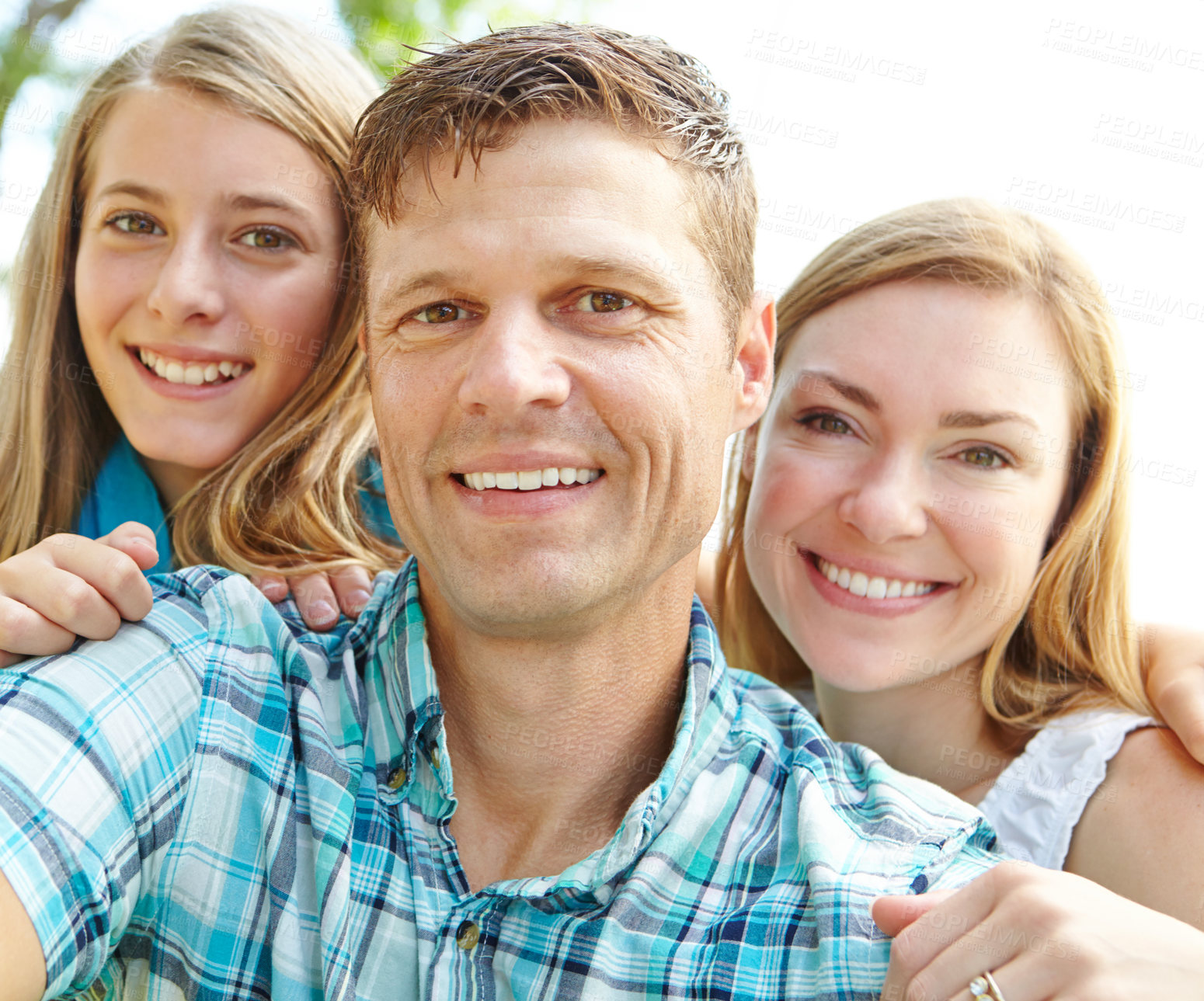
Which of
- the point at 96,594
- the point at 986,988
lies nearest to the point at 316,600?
the point at 96,594

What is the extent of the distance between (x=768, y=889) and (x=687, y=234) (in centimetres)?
115

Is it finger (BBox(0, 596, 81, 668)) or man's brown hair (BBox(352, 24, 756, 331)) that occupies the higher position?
man's brown hair (BBox(352, 24, 756, 331))

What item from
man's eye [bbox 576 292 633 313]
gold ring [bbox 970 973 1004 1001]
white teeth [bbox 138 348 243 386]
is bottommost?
gold ring [bbox 970 973 1004 1001]

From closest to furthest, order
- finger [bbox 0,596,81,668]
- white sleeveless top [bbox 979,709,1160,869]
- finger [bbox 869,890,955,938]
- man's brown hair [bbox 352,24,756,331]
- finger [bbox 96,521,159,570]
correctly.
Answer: finger [bbox 869,890,955,938] → finger [bbox 0,596,81,668] → man's brown hair [bbox 352,24,756,331] → finger [bbox 96,521,159,570] → white sleeveless top [bbox 979,709,1160,869]

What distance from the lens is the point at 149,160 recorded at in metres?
2.72

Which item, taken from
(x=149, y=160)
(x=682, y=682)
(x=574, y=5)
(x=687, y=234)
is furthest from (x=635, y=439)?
(x=574, y=5)

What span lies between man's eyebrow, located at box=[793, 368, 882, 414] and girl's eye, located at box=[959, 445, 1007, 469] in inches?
9.4

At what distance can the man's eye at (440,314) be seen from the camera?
6.52ft

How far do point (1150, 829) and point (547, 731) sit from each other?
4.24 feet

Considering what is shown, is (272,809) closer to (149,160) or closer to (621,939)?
(621,939)

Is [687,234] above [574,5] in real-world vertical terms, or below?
below

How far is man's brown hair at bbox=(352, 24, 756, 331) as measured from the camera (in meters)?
1.95

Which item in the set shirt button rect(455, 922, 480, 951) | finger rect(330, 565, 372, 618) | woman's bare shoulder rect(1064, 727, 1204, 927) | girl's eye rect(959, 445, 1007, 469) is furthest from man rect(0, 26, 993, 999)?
girl's eye rect(959, 445, 1007, 469)

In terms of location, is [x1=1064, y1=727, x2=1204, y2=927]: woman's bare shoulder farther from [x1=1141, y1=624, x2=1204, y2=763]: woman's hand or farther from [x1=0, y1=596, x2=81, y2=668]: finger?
[x1=0, y1=596, x2=81, y2=668]: finger
